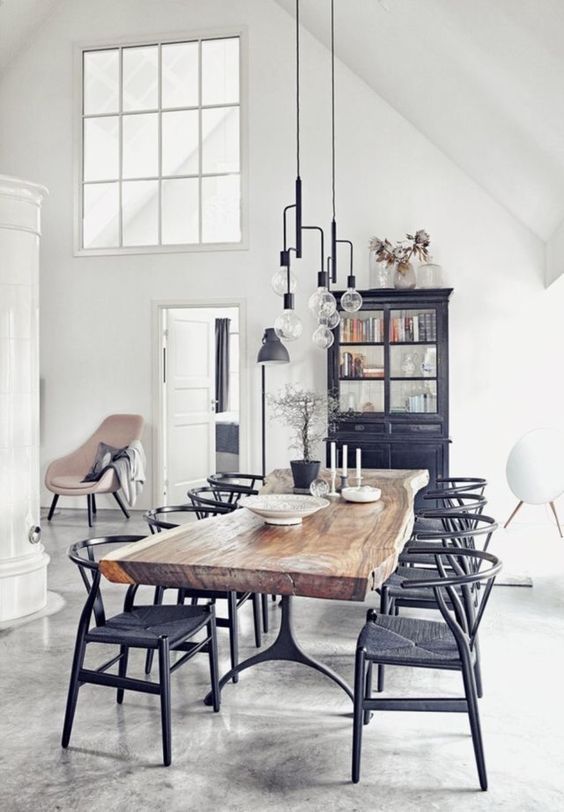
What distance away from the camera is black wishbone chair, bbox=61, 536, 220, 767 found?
2.56 metres

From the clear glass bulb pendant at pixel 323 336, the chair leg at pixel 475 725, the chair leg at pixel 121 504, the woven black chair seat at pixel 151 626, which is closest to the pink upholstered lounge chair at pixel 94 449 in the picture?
the chair leg at pixel 121 504

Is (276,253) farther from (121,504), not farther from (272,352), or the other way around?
(121,504)

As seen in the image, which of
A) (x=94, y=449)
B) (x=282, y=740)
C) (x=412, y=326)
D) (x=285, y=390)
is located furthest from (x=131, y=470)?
(x=282, y=740)

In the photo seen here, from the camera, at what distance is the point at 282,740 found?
8.86 ft

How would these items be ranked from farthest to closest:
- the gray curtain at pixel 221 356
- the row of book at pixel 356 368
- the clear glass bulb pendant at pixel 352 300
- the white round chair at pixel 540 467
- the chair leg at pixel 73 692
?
1. the gray curtain at pixel 221 356
2. the row of book at pixel 356 368
3. the white round chair at pixel 540 467
4. the clear glass bulb pendant at pixel 352 300
5. the chair leg at pixel 73 692

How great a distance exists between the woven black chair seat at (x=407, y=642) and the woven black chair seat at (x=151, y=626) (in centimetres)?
61

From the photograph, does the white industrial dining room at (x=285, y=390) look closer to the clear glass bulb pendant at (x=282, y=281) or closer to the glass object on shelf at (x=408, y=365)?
the glass object on shelf at (x=408, y=365)

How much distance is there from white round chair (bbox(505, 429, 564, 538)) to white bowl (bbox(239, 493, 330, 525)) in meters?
3.51

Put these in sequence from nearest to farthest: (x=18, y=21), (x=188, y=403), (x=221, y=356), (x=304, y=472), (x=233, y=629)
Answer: (x=233, y=629) < (x=304, y=472) < (x=18, y=21) < (x=188, y=403) < (x=221, y=356)

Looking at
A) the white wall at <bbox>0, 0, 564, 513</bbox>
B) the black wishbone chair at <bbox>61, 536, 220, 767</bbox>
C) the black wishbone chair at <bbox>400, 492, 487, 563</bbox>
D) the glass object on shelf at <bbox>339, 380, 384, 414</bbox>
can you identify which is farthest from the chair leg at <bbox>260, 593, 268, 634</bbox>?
the white wall at <bbox>0, 0, 564, 513</bbox>

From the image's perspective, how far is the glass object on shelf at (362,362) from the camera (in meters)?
6.87

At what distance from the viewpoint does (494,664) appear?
11.2 ft

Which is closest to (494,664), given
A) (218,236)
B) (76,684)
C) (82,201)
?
(76,684)

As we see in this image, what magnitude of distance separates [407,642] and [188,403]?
5676 mm
